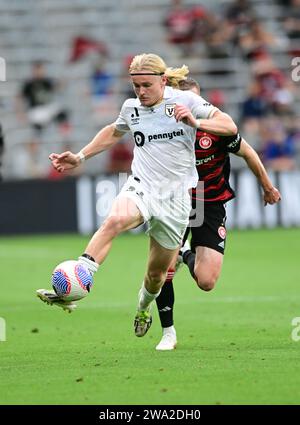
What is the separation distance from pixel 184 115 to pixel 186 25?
679 inches

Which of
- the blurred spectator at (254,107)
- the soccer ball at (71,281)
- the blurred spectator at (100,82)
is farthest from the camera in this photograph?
the blurred spectator at (100,82)

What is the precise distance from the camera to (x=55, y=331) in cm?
1109

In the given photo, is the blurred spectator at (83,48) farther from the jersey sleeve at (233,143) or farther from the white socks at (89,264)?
the white socks at (89,264)

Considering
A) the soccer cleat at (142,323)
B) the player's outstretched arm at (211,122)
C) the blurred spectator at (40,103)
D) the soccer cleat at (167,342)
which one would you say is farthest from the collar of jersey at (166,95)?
the blurred spectator at (40,103)

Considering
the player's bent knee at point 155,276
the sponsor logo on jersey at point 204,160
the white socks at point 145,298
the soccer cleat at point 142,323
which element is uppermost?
the sponsor logo on jersey at point 204,160

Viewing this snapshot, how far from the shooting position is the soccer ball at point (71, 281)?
805 cm

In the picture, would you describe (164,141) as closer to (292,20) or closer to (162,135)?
(162,135)

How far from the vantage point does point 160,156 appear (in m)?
9.07

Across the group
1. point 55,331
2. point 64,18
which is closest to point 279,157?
point 64,18

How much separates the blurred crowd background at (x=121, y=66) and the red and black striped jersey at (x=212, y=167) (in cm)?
1238

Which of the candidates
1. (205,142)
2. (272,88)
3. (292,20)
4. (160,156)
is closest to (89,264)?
(160,156)

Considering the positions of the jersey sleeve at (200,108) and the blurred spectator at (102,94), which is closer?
the jersey sleeve at (200,108)
